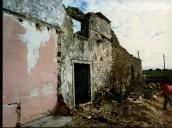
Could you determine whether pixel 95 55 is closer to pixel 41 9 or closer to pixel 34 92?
pixel 41 9

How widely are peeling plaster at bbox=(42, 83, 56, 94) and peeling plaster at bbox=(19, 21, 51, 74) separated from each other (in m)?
0.95

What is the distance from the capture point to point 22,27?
701 centimetres

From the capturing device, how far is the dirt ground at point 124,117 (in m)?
7.60

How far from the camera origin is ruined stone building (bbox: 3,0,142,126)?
6.54 metres

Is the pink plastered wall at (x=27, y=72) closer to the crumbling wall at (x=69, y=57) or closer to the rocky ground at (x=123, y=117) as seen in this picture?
the crumbling wall at (x=69, y=57)

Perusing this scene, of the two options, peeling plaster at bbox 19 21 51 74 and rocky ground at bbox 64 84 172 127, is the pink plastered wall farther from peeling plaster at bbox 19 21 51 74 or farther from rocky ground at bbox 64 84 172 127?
rocky ground at bbox 64 84 172 127

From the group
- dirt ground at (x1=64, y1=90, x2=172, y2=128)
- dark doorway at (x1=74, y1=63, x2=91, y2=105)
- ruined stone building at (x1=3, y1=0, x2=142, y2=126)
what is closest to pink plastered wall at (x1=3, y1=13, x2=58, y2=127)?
ruined stone building at (x1=3, y1=0, x2=142, y2=126)

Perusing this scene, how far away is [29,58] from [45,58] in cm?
82

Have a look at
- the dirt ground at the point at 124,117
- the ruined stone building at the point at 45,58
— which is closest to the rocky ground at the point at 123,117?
the dirt ground at the point at 124,117

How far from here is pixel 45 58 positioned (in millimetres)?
7949

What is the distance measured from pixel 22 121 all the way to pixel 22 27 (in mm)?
2625

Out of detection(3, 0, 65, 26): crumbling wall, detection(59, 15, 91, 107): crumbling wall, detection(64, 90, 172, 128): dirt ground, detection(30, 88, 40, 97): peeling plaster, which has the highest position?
detection(3, 0, 65, 26): crumbling wall

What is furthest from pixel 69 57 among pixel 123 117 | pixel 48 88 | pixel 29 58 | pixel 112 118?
pixel 123 117

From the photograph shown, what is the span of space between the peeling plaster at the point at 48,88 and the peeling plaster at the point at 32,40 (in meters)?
0.95
